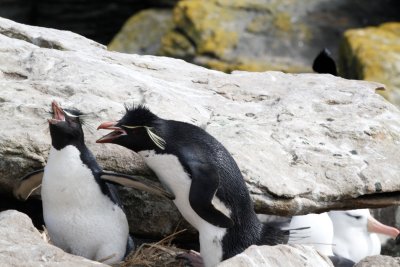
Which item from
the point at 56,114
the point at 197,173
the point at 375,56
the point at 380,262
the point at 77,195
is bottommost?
the point at 375,56

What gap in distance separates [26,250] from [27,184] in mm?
684

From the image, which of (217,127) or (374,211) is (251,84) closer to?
(217,127)

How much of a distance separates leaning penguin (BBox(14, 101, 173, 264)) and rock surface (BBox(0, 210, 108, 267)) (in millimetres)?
311

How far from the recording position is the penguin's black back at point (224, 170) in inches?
165

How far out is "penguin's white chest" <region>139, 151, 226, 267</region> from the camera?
4230 mm

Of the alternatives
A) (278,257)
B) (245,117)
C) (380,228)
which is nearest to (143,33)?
(380,228)

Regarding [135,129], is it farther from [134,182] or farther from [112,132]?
[134,182]

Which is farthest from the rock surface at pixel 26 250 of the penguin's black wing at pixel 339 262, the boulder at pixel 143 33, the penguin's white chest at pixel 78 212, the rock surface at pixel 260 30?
the boulder at pixel 143 33

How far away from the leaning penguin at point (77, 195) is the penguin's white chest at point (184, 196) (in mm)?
75

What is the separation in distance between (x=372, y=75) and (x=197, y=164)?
4.49 meters

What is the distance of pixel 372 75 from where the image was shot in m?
8.40

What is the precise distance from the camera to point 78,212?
4.36m

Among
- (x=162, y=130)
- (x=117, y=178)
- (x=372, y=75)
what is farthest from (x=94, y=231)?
(x=372, y=75)

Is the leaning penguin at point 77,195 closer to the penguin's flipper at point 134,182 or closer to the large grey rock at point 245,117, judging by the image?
the penguin's flipper at point 134,182
